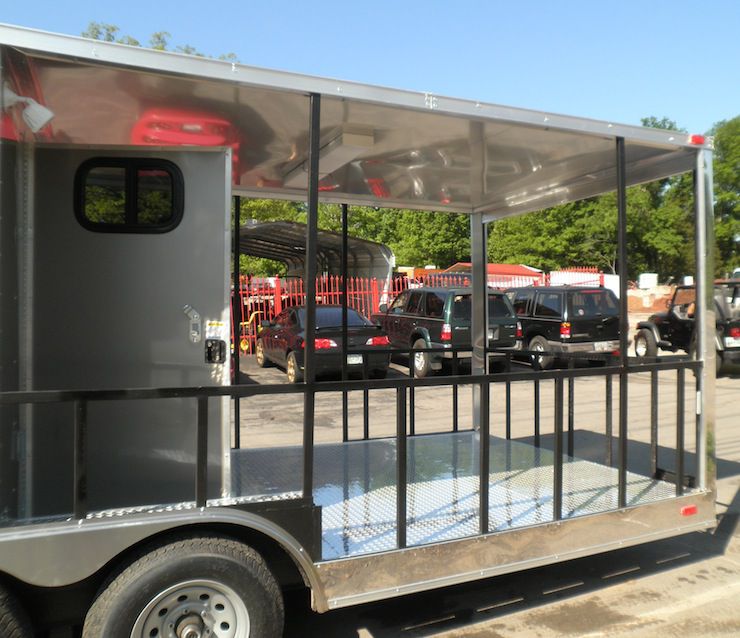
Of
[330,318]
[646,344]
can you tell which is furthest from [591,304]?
[330,318]

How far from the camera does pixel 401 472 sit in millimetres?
3148

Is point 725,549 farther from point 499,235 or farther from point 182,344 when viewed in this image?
point 499,235

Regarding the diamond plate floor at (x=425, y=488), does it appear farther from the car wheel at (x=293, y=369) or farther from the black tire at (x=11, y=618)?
the car wheel at (x=293, y=369)

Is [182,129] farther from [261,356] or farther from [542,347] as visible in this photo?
[542,347]

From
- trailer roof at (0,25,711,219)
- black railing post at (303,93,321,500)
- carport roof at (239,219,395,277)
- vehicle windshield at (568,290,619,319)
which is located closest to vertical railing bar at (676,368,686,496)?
trailer roof at (0,25,711,219)

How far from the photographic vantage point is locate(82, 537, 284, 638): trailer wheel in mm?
2469

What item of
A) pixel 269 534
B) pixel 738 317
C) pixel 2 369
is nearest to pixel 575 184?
pixel 269 534

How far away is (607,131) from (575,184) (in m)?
1.59

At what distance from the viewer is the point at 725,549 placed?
454 cm

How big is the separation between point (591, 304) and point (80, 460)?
13201 millimetres

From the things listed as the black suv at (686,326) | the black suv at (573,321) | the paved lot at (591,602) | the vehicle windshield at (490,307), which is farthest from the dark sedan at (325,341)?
the paved lot at (591,602)

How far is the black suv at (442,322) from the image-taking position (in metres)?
13.2

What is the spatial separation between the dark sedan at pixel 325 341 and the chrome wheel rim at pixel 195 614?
25.5 feet

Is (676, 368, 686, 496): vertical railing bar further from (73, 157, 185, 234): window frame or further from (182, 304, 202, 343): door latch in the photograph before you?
(73, 157, 185, 234): window frame
